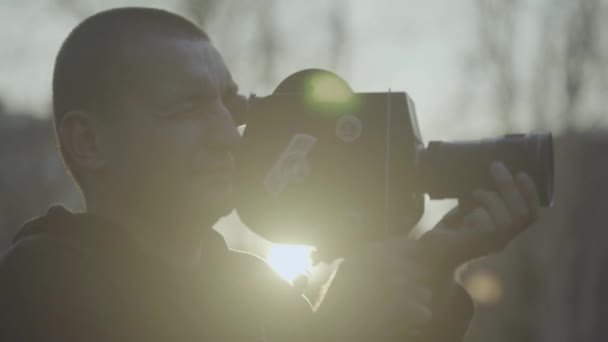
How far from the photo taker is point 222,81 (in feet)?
9.07

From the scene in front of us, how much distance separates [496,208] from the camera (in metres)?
2.49

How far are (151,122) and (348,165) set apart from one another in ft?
1.39

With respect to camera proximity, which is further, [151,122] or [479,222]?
[151,122]

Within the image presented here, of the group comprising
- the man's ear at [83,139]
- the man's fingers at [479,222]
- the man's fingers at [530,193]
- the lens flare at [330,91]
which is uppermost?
the lens flare at [330,91]

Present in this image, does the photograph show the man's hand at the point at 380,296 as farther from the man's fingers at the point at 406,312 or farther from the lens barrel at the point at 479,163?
the lens barrel at the point at 479,163

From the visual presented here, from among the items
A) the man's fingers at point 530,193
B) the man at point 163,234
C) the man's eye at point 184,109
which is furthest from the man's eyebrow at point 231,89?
the man's fingers at point 530,193

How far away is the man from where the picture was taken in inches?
97.7

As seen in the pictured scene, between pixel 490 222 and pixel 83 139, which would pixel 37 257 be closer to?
pixel 83 139

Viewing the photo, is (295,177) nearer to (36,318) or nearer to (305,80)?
(305,80)

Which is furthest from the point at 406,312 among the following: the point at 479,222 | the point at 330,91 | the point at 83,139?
the point at 83,139

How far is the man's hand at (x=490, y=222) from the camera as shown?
2.48 meters

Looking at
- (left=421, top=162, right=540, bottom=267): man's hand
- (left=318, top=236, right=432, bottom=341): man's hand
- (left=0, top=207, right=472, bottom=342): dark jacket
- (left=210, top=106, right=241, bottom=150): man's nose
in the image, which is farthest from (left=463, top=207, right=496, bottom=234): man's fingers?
(left=210, top=106, right=241, bottom=150): man's nose

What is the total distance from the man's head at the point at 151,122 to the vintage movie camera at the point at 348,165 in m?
0.07

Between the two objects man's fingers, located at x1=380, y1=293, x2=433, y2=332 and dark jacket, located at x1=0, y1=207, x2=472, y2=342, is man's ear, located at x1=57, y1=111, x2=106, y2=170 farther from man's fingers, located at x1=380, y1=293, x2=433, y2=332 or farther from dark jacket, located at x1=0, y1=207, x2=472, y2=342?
man's fingers, located at x1=380, y1=293, x2=433, y2=332
